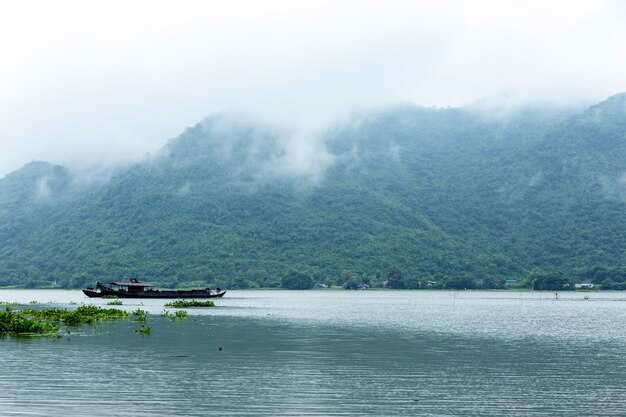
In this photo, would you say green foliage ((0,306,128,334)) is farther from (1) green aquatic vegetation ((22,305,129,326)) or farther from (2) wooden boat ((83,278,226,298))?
(2) wooden boat ((83,278,226,298))

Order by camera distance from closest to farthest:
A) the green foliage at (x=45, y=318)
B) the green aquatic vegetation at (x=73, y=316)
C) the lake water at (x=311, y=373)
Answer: the lake water at (x=311, y=373) → the green foliage at (x=45, y=318) → the green aquatic vegetation at (x=73, y=316)

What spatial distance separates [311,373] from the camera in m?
39.5

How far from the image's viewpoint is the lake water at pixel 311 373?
3030cm

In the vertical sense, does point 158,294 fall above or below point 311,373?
above

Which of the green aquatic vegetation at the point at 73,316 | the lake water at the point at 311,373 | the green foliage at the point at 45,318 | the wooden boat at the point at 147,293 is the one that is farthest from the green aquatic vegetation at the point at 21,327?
the wooden boat at the point at 147,293

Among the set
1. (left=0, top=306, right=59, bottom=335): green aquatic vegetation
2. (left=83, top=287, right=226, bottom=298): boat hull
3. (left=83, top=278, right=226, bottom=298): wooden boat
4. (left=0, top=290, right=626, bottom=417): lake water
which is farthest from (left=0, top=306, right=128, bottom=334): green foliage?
(left=83, top=278, right=226, bottom=298): wooden boat

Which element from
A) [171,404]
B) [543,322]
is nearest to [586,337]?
[543,322]

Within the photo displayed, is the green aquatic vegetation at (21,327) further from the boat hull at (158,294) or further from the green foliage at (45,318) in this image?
the boat hull at (158,294)

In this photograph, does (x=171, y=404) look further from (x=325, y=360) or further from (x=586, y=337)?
(x=586, y=337)

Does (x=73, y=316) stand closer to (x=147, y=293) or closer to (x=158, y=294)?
(x=158, y=294)

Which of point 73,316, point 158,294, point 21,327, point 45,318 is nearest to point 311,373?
point 21,327

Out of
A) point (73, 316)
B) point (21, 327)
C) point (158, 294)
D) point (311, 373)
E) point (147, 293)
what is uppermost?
point (147, 293)

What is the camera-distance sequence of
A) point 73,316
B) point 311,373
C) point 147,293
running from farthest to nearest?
point 147,293, point 73,316, point 311,373

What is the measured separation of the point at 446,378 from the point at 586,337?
32149mm
